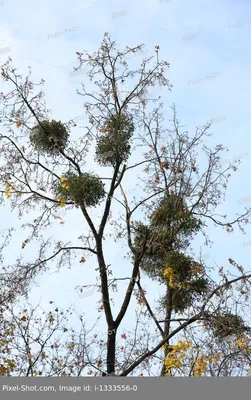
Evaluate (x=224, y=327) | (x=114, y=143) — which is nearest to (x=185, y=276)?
(x=224, y=327)

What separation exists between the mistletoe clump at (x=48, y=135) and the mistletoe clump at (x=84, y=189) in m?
0.57

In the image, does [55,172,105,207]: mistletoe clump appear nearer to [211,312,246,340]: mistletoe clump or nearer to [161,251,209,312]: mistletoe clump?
[161,251,209,312]: mistletoe clump

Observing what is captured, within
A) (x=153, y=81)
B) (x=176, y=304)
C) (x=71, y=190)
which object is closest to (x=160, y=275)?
(x=176, y=304)

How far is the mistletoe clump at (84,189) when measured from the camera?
20.9 feet

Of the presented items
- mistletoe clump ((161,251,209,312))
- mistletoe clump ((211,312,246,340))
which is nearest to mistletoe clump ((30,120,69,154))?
mistletoe clump ((161,251,209,312))

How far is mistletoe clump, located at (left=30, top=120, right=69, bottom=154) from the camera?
22.4 ft

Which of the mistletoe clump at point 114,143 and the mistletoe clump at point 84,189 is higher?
the mistletoe clump at point 114,143

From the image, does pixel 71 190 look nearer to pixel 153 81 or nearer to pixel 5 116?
pixel 5 116

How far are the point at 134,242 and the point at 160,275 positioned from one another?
1.79ft

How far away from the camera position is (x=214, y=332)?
5.86 metres

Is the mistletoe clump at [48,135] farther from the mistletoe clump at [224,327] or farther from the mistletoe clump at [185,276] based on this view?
the mistletoe clump at [224,327]

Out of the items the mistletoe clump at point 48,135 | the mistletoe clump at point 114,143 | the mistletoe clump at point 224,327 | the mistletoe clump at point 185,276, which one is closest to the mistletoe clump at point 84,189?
the mistletoe clump at point 114,143

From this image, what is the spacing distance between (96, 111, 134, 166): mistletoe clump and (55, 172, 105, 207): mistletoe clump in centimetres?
37

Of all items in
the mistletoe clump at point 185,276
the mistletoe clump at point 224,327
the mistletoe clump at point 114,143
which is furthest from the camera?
the mistletoe clump at point 114,143
